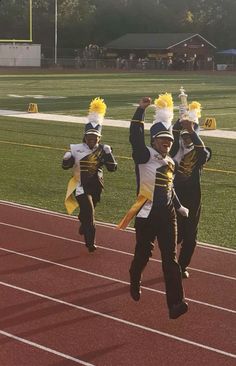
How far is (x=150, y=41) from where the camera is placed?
87312 millimetres

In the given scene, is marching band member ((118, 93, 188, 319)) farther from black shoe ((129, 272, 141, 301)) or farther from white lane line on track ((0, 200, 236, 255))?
white lane line on track ((0, 200, 236, 255))

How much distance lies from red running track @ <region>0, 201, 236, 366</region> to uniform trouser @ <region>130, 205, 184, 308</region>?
0.30 metres

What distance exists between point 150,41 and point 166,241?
81629mm

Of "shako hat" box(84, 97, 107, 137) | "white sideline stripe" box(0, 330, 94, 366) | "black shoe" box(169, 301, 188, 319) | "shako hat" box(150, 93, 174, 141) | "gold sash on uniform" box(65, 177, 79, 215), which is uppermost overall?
"shako hat" box(150, 93, 174, 141)

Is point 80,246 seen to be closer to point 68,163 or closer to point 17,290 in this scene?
point 68,163

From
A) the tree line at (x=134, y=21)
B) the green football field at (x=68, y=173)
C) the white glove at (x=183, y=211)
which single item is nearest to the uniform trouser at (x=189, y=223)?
the white glove at (x=183, y=211)

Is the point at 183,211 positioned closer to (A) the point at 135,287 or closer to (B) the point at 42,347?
(A) the point at 135,287

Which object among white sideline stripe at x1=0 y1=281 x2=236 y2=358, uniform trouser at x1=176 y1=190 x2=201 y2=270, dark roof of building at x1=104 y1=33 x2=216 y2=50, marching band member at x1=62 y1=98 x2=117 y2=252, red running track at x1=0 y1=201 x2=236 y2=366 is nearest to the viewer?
red running track at x1=0 y1=201 x2=236 y2=366

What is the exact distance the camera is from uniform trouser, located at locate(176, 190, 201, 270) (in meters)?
8.60

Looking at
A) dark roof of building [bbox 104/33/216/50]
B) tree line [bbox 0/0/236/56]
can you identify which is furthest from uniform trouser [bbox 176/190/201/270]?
dark roof of building [bbox 104/33/216/50]

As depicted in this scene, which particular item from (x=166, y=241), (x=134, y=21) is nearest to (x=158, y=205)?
(x=166, y=241)

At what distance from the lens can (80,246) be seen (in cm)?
1020

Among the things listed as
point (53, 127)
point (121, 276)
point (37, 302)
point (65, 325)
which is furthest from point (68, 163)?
point (53, 127)

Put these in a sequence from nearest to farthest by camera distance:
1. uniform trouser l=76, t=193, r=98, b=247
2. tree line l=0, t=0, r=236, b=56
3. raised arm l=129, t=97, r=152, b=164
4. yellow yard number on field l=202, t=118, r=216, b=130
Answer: raised arm l=129, t=97, r=152, b=164
uniform trouser l=76, t=193, r=98, b=247
yellow yard number on field l=202, t=118, r=216, b=130
tree line l=0, t=0, r=236, b=56
